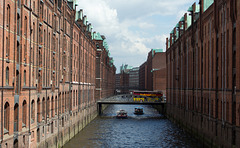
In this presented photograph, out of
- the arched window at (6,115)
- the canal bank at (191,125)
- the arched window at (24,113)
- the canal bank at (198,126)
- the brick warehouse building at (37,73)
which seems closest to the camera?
the arched window at (6,115)

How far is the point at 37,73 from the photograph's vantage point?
32500 millimetres

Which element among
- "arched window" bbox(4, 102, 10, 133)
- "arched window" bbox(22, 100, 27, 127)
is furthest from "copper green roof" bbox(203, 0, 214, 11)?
"arched window" bbox(4, 102, 10, 133)

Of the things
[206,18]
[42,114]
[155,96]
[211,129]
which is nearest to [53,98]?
[42,114]

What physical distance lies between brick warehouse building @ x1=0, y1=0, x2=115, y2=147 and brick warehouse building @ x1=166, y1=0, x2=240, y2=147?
62.5ft

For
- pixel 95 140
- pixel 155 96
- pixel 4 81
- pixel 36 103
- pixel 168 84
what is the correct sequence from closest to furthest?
1. pixel 4 81
2. pixel 36 103
3. pixel 95 140
4. pixel 168 84
5. pixel 155 96

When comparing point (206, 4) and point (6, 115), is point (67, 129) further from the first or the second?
point (206, 4)

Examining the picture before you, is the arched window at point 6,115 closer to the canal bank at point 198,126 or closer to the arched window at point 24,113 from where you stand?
the arched window at point 24,113

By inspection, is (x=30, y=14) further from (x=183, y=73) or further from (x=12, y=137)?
(x=183, y=73)

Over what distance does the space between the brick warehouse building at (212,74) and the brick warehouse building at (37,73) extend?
1904 cm

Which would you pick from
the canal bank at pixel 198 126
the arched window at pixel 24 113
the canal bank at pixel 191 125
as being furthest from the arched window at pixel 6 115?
the canal bank at pixel 191 125

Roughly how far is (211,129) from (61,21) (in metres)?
23.9

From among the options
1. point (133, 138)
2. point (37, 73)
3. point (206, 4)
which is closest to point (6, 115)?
point (37, 73)

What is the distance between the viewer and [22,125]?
2802 cm

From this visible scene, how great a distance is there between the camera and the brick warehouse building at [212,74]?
33156mm
